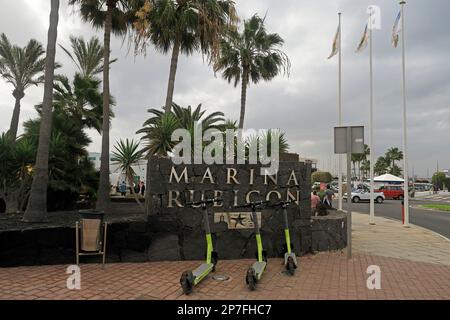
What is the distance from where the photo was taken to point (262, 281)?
5.51 meters

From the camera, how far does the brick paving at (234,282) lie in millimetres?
4836

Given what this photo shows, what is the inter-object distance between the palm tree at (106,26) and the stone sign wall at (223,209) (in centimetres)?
538

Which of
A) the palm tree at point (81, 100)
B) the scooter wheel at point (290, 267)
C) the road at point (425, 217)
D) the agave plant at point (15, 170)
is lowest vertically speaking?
the road at point (425, 217)

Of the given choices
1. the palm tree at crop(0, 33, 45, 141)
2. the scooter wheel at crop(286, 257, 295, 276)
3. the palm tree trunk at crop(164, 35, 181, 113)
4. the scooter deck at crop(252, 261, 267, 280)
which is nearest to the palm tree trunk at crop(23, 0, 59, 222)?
the scooter deck at crop(252, 261, 267, 280)

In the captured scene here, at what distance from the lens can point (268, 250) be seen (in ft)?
23.9

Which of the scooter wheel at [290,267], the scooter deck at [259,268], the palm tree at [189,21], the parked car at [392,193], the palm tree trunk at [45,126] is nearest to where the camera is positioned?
the scooter deck at [259,268]

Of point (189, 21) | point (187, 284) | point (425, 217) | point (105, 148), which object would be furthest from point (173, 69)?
point (425, 217)

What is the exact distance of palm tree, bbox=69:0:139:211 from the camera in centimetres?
1216

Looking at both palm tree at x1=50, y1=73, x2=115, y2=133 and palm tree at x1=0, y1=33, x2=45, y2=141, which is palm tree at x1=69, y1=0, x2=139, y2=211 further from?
palm tree at x1=0, y1=33, x2=45, y2=141

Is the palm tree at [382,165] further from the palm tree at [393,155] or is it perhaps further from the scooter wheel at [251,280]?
the scooter wheel at [251,280]

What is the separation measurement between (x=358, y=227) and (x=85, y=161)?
34.9ft

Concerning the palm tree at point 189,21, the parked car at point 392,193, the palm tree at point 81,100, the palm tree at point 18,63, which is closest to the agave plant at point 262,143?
the palm tree at point 189,21

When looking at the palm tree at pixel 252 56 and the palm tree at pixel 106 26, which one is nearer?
the palm tree at pixel 106 26
